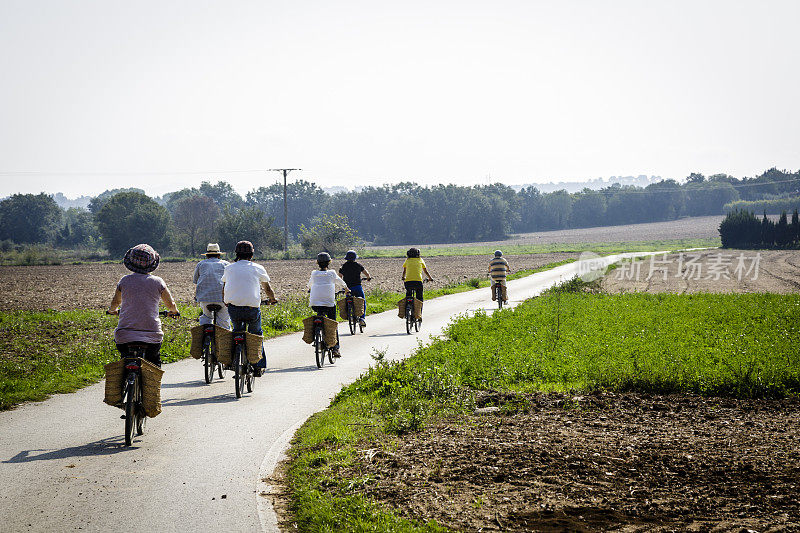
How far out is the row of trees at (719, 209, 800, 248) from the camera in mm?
85625

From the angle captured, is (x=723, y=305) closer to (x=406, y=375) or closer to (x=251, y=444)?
(x=406, y=375)

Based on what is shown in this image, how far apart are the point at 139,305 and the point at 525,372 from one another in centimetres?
669

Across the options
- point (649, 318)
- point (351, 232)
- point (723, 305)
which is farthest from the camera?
point (351, 232)

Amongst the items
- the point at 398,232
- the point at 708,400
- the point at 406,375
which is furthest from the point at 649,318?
the point at 398,232

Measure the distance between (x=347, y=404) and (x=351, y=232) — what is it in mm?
81327

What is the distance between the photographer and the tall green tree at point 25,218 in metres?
136

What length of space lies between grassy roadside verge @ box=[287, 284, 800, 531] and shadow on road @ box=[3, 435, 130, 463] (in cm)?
197

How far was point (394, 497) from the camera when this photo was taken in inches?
240

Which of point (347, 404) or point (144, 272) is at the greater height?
point (144, 272)

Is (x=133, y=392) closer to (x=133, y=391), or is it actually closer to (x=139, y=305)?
(x=133, y=391)

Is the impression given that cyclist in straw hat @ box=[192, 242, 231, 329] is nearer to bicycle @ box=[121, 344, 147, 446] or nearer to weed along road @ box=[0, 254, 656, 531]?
weed along road @ box=[0, 254, 656, 531]

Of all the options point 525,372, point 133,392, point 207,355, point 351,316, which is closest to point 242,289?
point 207,355

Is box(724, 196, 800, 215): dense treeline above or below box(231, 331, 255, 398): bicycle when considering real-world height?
above

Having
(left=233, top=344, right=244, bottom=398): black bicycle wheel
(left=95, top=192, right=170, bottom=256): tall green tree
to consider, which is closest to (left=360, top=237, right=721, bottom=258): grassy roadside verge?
(left=95, top=192, right=170, bottom=256): tall green tree
